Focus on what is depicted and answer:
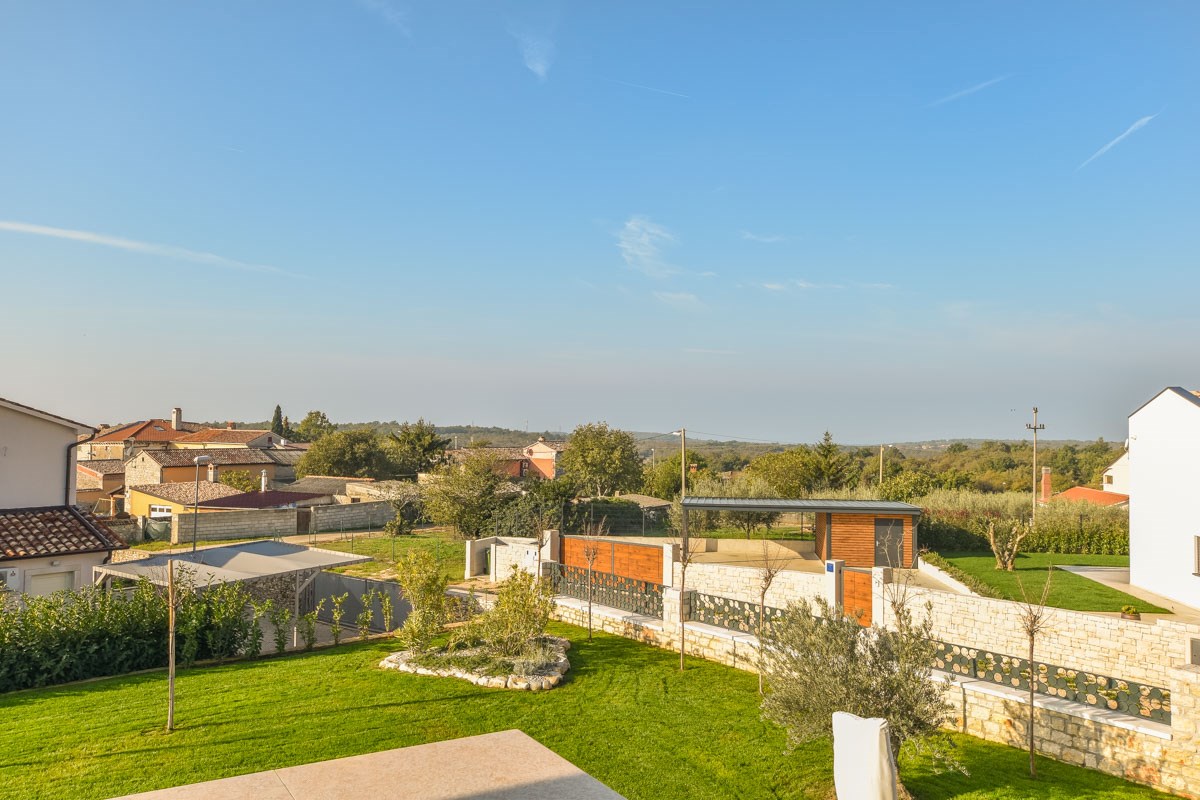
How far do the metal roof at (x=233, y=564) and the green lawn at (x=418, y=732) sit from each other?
2.50 m

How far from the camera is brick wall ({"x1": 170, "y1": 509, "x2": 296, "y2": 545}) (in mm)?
31562

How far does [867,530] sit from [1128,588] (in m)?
7.06

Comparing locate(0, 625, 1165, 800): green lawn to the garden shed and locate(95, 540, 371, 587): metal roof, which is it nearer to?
locate(95, 540, 371, 587): metal roof

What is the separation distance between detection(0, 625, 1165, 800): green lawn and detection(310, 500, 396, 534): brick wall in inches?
977

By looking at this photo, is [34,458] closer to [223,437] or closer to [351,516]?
[351,516]

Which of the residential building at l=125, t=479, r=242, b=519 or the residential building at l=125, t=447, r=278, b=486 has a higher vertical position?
the residential building at l=125, t=447, r=278, b=486

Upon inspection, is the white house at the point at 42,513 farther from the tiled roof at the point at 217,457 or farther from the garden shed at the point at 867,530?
the tiled roof at the point at 217,457

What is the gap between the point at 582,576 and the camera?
689 inches

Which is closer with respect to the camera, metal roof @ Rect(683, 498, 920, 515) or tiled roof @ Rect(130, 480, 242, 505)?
metal roof @ Rect(683, 498, 920, 515)

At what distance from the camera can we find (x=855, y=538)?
917 inches

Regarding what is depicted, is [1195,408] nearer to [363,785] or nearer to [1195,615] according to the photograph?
[1195,615]

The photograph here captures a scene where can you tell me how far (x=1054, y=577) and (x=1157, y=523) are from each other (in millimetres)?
3119

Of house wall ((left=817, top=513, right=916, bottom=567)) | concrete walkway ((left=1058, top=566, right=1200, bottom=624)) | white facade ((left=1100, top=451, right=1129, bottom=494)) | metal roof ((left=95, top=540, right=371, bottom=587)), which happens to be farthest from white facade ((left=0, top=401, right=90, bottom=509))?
white facade ((left=1100, top=451, right=1129, bottom=494))


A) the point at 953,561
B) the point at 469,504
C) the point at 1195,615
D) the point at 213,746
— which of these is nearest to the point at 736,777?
the point at 213,746
